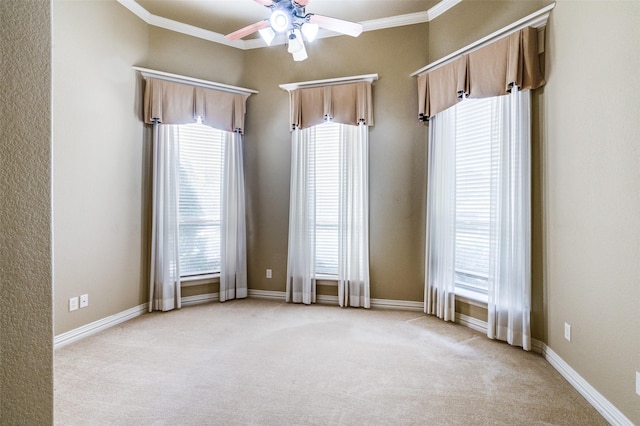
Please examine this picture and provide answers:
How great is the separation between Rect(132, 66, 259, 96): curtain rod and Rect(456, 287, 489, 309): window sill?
355 cm

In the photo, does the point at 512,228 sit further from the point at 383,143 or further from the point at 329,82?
the point at 329,82

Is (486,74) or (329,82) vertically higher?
(329,82)

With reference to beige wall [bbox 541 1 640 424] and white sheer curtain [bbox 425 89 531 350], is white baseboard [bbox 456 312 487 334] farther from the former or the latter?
beige wall [bbox 541 1 640 424]

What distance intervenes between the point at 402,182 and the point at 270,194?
1739 mm

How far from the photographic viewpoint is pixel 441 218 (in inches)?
134

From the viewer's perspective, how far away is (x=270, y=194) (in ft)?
13.8

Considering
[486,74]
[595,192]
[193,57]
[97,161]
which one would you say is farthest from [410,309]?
[193,57]

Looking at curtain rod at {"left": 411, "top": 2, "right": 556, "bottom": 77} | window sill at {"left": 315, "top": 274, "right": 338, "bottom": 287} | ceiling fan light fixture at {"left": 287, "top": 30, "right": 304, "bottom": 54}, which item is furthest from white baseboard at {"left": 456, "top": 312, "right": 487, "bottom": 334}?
ceiling fan light fixture at {"left": 287, "top": 30, "right": 304, "bottom": 54}

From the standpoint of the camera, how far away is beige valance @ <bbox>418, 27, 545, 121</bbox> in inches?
102

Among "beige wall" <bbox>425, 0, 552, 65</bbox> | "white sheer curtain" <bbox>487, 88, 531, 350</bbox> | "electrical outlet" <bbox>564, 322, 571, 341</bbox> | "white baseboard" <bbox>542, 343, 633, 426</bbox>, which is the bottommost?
"white baseboard" <bbox>542, 343, 633, 426</bbox>

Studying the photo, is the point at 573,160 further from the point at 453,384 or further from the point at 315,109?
the point at 315,109

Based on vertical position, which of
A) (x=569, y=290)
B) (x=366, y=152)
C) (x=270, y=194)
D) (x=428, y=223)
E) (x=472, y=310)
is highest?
(x=366, y=152)

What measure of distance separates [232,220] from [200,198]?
490 mm

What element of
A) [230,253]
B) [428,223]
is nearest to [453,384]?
[428,223]
